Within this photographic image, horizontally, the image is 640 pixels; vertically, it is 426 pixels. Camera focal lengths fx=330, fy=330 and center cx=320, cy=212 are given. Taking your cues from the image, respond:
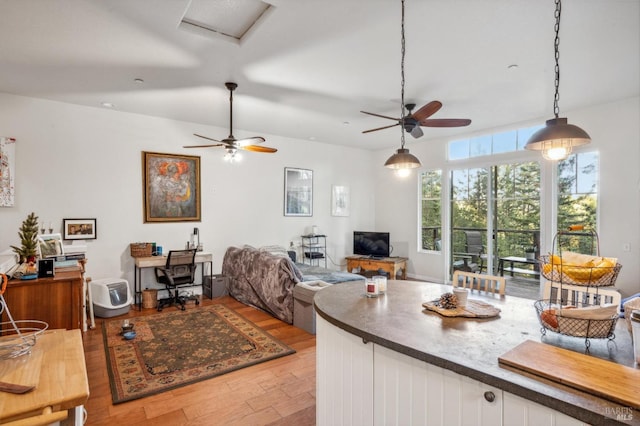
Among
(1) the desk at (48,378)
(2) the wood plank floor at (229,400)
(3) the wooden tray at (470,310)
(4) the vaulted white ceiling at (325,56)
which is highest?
(4) the vaulted white ceiling at (325,56)

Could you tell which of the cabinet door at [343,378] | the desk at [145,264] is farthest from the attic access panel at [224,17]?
the desk at [145,264]

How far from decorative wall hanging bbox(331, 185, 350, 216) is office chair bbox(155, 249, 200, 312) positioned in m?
Result: 3.34

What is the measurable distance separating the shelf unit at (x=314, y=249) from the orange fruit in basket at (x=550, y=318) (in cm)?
528

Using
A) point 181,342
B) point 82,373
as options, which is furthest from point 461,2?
point 181,342

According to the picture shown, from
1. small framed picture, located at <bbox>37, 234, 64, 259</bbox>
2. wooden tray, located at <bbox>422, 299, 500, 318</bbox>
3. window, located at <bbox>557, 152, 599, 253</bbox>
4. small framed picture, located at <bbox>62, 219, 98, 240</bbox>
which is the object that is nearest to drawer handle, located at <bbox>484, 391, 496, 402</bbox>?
wooden tray, located at <bbox>422, 299, 500, 318</bbox>

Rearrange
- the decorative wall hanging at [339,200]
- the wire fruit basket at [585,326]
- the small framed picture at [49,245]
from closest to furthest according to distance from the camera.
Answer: the wire fruit basket at [585,326] < the small framed picture at [49,245] < the decorative wall hanging at [339,200]

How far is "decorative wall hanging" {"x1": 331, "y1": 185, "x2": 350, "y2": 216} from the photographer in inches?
286

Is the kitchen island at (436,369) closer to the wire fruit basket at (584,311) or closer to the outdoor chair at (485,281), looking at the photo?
the wire fruit basket at (584,311)

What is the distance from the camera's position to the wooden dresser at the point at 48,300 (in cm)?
284

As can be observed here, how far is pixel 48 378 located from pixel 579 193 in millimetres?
6048

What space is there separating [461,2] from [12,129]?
5294 mm

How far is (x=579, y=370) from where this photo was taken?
1.08 m

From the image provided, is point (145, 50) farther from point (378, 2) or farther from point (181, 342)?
point (181, 342)

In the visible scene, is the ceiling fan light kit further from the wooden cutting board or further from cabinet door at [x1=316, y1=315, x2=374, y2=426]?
the wooden cutting board
